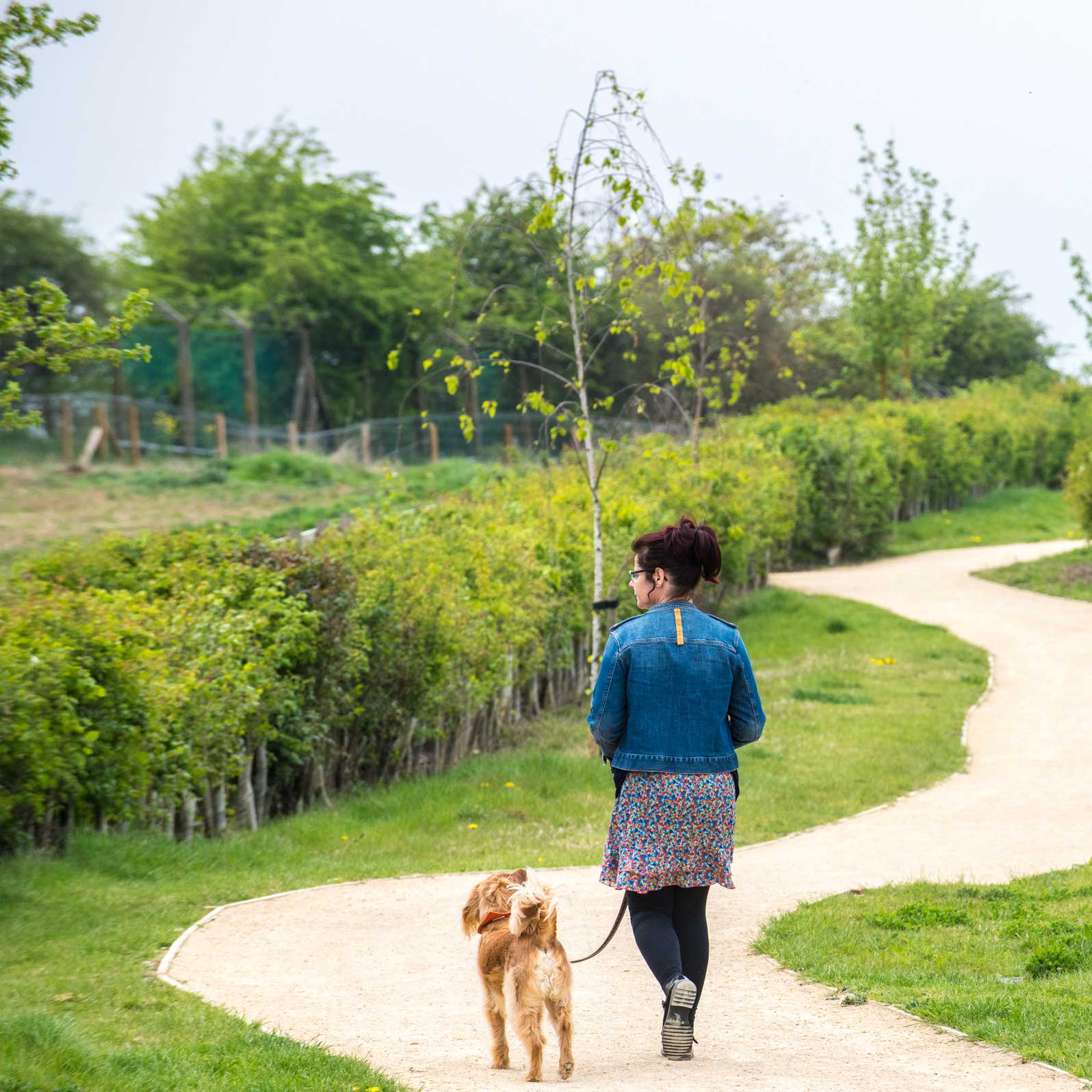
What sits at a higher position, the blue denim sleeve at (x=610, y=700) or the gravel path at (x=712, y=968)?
the blue denim sleeve at (x=610, y=700)

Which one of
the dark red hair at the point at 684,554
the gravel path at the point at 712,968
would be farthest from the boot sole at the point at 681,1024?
the dark red hair at the point at 684,554

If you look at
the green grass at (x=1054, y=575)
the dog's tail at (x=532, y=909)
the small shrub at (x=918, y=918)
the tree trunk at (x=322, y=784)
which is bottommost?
the tree trunk at (x=322, y=784)

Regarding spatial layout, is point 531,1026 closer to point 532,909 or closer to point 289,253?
point 532,909

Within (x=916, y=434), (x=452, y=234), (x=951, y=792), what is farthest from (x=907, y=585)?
(x=452, y=234)

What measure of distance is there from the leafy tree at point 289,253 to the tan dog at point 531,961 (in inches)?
1163

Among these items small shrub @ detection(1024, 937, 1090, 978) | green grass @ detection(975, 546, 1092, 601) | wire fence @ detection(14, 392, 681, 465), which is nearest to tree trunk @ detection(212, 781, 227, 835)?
small shrub @ detection(1024, 937, 1090, 978)

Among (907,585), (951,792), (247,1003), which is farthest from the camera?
(907,585)

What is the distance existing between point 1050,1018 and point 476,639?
661cm

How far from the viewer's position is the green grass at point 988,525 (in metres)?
25.8

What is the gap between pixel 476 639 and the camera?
36.0ft

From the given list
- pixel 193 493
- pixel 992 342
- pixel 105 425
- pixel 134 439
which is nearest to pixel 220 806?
pixel 193 493

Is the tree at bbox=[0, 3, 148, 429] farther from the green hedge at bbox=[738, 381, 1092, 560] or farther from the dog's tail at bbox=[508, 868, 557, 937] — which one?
the green hedge at bbox=[738, 381, 1092, 560]

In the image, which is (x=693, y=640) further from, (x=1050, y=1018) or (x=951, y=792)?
(x=951, y=792)

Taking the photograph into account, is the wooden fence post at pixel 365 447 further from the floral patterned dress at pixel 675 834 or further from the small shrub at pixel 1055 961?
the floral patterned dress at pixel 675 834
